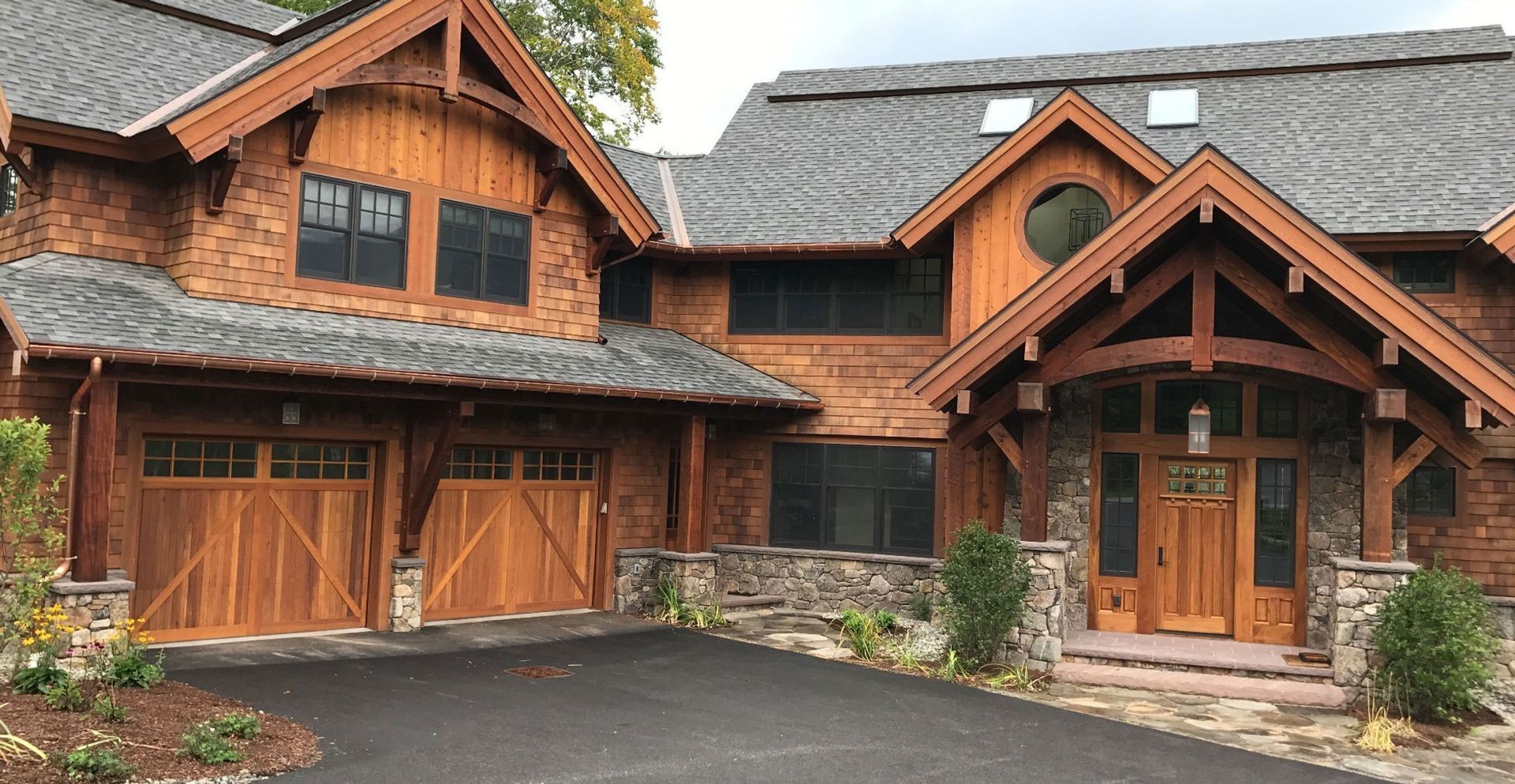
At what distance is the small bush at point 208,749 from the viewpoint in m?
7.57

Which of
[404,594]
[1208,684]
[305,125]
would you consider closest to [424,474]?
[404,594]

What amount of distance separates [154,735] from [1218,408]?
10.9m

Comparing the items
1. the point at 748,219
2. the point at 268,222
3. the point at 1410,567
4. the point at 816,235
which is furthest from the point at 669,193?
the point at 1410,567

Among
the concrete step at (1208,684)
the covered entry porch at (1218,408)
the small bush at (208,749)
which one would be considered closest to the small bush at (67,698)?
the small bush at (208,749)

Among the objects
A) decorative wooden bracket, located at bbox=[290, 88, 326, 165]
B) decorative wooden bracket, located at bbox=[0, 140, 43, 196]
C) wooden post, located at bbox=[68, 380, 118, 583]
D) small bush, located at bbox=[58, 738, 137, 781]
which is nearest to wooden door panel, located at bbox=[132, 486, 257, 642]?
wooden post, located at bbox=[68, 380, 118, 583]

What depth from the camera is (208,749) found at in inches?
299

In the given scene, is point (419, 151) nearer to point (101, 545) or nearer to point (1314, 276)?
point (101, 545)

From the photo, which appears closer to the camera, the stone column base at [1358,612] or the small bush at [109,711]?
the small bush at [109,711]

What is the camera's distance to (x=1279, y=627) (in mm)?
12922

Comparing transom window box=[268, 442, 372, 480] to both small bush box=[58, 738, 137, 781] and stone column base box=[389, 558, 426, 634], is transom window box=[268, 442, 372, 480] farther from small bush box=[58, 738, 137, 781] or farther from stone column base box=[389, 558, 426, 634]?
small bush box=[58, 738, 137, 781]

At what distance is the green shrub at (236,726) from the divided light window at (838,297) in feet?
32.4

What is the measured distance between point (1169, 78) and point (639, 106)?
14.3 metres

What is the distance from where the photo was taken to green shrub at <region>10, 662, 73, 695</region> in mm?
8812

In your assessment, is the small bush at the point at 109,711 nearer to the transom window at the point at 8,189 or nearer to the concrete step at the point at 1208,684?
the transom window at the point at 8,189
